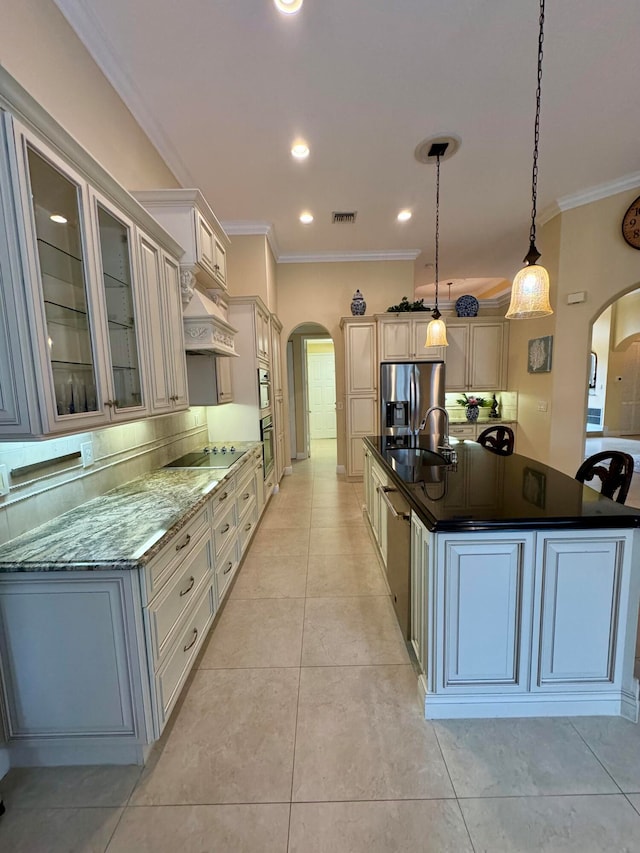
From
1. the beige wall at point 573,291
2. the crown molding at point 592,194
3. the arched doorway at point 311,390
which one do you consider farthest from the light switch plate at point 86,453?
the crown molding at point 592,194

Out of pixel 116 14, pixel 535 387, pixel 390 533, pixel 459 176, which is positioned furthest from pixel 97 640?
pixel 535 387

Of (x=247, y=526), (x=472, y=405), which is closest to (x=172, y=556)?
(x=247, y=526)

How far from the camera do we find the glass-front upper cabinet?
158 cm

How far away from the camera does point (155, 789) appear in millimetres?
1293

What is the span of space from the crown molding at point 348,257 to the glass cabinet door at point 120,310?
3.95 m

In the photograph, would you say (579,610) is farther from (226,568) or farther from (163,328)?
(163,328)

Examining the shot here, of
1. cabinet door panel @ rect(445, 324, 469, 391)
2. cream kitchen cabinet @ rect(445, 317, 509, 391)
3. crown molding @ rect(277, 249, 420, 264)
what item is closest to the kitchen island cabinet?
crown molding @ rect(277, 249, 420, 264)

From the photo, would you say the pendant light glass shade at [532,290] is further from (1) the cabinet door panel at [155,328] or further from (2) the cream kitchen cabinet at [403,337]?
(2) the cream kitchen cabinet at [403,337]

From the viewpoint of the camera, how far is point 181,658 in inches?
62.4

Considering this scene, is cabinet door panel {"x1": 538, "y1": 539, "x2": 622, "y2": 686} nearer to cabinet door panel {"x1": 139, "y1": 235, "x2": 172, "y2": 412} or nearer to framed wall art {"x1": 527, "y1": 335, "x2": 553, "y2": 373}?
cabinet door panel {"x1": 139, "y1": 235, "x2": 172, "y2": 412}

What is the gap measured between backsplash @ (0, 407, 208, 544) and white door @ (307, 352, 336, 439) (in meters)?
6.50

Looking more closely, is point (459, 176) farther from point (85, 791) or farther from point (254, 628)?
point (85, 791)

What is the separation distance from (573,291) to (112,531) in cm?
490

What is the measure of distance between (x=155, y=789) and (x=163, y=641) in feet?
1.59
